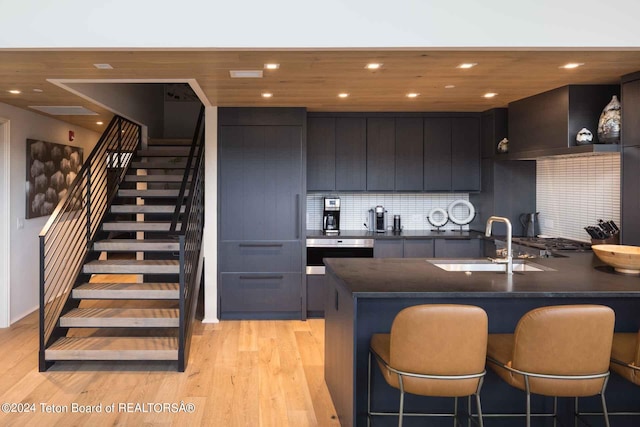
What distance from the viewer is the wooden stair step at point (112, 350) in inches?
171

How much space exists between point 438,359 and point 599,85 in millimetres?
3328

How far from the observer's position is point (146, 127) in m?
7.94

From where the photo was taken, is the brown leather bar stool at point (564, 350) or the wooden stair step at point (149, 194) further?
the wooden stair step at point (149, 194)

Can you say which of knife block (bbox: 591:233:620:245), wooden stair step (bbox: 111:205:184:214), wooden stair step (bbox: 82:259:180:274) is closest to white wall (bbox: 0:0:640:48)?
knife block (bbox: 591:233:620:245)

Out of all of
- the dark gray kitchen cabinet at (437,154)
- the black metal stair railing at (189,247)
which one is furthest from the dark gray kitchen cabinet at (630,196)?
the black metal stair railing at (189,247)

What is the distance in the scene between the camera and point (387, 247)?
6.07 metres

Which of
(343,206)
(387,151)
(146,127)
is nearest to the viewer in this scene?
(387,151)

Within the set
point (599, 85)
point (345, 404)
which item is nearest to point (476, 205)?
Result: point (599, 85)

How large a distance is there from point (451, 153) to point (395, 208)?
0.98 m

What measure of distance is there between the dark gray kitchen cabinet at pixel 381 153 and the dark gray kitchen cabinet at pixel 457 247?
89cm

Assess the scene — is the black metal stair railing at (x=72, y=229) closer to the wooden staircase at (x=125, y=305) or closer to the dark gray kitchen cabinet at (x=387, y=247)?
the wooden staircase at (x=125, y=305)

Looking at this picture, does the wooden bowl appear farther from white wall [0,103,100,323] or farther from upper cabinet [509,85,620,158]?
white wall [0,103,100,323]

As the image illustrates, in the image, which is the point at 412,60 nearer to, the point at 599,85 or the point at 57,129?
the point at 599,85

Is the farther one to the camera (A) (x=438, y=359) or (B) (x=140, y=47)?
(B) (x=140, y=47)
